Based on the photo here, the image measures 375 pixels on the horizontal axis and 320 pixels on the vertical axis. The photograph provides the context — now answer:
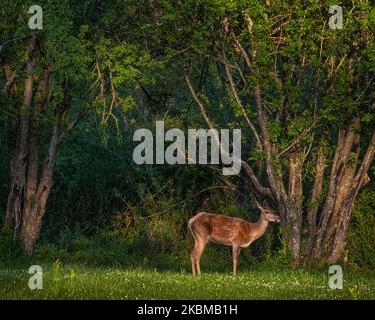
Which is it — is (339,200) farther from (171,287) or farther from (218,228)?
(171,287)

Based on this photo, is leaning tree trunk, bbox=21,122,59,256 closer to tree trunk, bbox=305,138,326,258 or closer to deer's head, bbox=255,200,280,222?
deer's head, bbox=255,200,280,222

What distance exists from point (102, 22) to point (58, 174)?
23.1 ft

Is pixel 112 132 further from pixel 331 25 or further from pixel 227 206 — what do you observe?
pixel 331 25

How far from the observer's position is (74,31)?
24047mm

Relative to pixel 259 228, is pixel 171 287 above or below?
below
